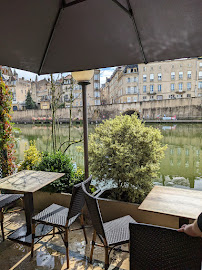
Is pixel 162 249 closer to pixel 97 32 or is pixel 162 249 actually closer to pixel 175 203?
pixel 175 203

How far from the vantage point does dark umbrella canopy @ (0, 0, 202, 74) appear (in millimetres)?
1302

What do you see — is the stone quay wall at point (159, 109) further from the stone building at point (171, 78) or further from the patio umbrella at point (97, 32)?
the patio umbrella at point (97, 32)

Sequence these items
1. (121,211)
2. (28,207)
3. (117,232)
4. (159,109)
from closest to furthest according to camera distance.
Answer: (117,232), (28,207), (121,211), (159,109)

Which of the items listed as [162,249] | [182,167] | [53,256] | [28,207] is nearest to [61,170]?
[28,207]

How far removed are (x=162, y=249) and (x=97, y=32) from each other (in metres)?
1.58

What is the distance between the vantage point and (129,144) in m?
2.77

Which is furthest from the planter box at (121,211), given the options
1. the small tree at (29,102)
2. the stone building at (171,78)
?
the small tree at (29,102)

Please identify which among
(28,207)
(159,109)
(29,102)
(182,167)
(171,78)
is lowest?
(182,167)

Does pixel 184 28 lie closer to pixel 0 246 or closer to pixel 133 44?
pixel 133 44

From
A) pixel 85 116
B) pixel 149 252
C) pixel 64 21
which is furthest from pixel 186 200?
pixel 64 21

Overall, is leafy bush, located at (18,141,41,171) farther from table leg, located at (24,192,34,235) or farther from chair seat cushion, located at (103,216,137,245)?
chair seat cushion, located at (103,216,137,245)

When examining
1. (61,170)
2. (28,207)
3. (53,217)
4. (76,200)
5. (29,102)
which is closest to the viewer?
(76,200)

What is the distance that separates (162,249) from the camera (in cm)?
105

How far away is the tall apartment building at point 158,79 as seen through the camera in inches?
520
